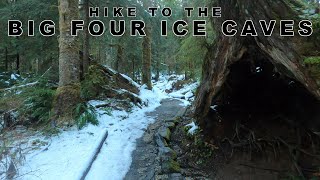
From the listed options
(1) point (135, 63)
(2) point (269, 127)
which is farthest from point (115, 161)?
(1) point (135, 63)

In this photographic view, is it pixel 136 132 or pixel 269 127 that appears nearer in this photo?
pixel 269 127

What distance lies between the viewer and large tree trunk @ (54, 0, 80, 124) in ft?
27.4

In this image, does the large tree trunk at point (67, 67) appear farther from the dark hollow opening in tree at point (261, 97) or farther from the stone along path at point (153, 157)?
the dark hollow opening in tree at point (261, 97)

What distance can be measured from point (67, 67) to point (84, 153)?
3306 millimetres

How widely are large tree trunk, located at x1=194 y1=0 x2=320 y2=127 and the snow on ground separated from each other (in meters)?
2.29

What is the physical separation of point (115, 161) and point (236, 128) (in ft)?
10.6

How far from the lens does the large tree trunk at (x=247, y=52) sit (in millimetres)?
4840

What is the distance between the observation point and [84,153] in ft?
20.7

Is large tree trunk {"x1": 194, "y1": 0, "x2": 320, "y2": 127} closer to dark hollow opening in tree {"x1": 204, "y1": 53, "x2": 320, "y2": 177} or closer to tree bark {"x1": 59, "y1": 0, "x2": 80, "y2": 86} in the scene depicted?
dark hollow opening in tree {"x1": 204, "y1": 53, "x2": 320, "y2": 177}

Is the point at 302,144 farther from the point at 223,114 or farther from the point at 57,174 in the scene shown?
the point at 57,174


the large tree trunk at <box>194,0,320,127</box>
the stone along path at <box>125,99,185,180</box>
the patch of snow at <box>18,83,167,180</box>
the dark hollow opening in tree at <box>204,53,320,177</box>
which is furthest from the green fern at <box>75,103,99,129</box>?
the dark hollow opening in tree at <box>204,53,320,177</box>

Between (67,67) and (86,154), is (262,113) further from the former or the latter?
(67,67)

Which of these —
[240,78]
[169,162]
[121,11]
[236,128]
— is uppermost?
[121,11]

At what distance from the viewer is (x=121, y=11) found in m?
12.9
